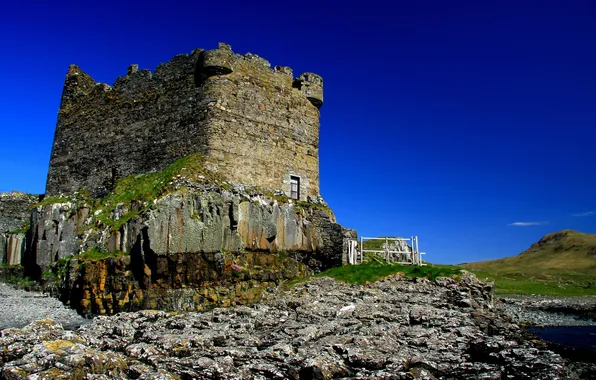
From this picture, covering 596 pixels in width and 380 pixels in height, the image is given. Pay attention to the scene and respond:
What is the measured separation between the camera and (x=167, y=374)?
8.97 m

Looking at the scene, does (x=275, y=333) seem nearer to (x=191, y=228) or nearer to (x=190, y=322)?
(x=190, y=322)

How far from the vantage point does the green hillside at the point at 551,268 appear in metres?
51.6

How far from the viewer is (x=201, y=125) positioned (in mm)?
23453

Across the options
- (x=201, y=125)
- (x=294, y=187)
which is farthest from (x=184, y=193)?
(x=294, y=187)

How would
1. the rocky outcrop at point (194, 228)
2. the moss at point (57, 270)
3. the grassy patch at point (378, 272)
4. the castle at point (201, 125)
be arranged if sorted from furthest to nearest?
the castle at point (201, 125) → the moss at point (57, 270) → the grassy patch at point (378, 272) → the rocky outcrop at point (194, 228)

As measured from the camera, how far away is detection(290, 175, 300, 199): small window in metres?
26.1

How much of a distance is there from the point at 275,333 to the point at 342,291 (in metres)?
6.26

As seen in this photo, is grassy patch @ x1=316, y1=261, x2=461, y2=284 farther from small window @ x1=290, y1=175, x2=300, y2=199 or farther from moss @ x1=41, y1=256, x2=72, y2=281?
moss @ x1=41, y1=256, x2=72, y2=281

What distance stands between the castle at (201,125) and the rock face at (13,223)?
1.77 m

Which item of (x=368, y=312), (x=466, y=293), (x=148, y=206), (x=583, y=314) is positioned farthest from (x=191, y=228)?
(x=583, y=314)

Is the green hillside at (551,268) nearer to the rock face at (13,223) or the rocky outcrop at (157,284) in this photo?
the rocky outcrop at (157,284)

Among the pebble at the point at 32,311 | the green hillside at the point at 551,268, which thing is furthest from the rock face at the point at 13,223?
the green hillside at the point at 551,268

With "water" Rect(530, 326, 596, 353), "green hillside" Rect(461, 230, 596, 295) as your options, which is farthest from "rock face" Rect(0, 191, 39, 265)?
"green hillside" Rect(461, 230, 596, 295)

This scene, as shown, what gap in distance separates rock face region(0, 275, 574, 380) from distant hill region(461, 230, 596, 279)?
5939 cm
